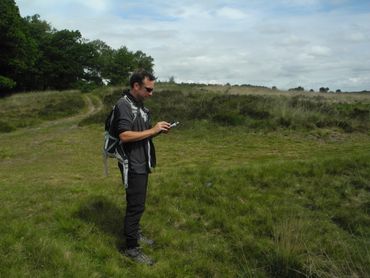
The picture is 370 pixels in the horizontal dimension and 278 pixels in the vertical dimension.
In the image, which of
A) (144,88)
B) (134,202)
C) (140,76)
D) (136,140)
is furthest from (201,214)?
(140,76)

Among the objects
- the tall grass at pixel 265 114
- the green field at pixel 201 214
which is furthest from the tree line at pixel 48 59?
the green field at pixel 201 214

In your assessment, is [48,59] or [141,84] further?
[48,59]

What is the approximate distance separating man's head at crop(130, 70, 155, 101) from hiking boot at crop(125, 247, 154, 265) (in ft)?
6.13

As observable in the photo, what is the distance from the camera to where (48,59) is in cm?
6394

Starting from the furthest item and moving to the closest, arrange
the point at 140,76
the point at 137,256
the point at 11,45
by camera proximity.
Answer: the point at 11,45 < the point at 137,256 < the point at 140,76

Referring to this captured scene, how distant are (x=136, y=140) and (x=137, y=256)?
57.5 inches

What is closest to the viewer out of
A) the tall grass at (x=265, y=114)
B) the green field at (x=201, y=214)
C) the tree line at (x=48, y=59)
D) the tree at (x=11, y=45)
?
the green field at (x=201, y=214)

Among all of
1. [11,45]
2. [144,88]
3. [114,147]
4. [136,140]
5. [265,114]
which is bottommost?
[265,114]

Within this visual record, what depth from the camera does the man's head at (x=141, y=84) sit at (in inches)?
212

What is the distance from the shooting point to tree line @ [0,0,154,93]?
43.0m

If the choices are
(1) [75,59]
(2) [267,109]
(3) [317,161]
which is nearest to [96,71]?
(1) [75,59]

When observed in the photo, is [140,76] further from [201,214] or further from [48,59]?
[48,59]

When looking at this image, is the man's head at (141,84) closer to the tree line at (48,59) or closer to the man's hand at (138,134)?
the man's hand at (138,134)

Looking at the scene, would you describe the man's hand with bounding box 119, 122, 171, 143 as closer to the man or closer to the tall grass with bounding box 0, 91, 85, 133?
the man
